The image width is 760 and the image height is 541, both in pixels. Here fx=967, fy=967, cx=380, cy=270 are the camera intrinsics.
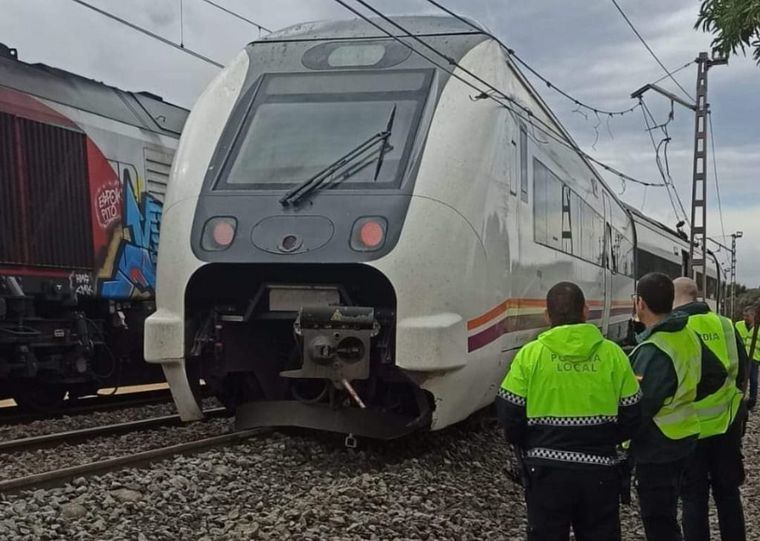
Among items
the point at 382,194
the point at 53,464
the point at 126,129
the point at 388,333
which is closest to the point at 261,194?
the point at 382,194

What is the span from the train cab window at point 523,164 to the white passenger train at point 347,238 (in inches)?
3.0

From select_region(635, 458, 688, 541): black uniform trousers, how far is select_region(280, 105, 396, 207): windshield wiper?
2871mm

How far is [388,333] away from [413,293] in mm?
407

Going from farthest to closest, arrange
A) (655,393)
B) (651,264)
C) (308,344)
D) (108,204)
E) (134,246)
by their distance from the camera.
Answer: (651,264) < (134,246) < (108,204) < (308,344) < (655,393)

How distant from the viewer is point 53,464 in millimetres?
6645

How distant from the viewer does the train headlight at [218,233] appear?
645cm

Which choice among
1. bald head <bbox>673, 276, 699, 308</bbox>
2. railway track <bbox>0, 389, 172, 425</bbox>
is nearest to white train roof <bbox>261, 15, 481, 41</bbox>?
bald head <bbox>673, 276, 699, 308</bbox>

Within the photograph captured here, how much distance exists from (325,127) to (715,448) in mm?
3353

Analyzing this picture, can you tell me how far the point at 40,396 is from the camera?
10375 millimetres

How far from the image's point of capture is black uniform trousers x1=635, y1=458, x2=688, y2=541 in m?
4.38

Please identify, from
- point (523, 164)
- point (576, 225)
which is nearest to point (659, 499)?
point (523, 164)

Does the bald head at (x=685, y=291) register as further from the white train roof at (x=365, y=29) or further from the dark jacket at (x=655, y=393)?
the white train roof at (x=365, y=29)

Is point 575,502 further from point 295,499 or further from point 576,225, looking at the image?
point 576,225

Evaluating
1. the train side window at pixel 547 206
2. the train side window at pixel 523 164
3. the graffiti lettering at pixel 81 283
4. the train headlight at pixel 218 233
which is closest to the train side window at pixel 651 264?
the train side window at pixel 547 206
